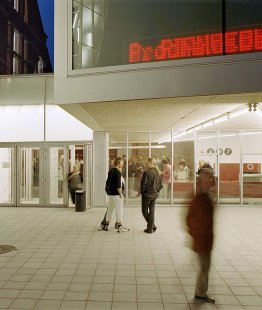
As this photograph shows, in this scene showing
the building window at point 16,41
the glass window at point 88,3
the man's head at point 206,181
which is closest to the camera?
the man's head at point 206,181

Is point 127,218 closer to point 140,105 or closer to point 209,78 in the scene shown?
point 140,105

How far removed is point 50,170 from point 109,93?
6711 mm

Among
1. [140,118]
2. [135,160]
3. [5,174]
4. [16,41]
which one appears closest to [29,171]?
[5,174]

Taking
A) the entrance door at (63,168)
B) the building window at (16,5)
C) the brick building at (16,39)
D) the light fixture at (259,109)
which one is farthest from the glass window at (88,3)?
the building window at (16,5)

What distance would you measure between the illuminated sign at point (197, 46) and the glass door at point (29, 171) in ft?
23.5

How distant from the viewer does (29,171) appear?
41.2ft

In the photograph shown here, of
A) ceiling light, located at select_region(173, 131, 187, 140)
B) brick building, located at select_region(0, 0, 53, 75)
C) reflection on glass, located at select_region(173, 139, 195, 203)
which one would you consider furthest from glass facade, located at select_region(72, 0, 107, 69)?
brick building, located at select_region(0, 0, 53, 75)

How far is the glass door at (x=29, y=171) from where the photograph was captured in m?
12.2

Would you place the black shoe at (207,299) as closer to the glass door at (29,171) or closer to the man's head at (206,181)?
the man's head at (206,181)

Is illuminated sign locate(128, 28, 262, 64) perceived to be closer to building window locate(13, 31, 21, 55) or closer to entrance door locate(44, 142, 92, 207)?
entrance door locate(44, 142, 92, 207)

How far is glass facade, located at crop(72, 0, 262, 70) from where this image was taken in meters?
5.88

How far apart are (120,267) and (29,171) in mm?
8157

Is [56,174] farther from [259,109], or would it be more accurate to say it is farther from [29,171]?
[259,109]

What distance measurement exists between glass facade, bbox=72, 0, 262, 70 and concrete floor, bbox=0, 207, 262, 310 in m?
3.23
